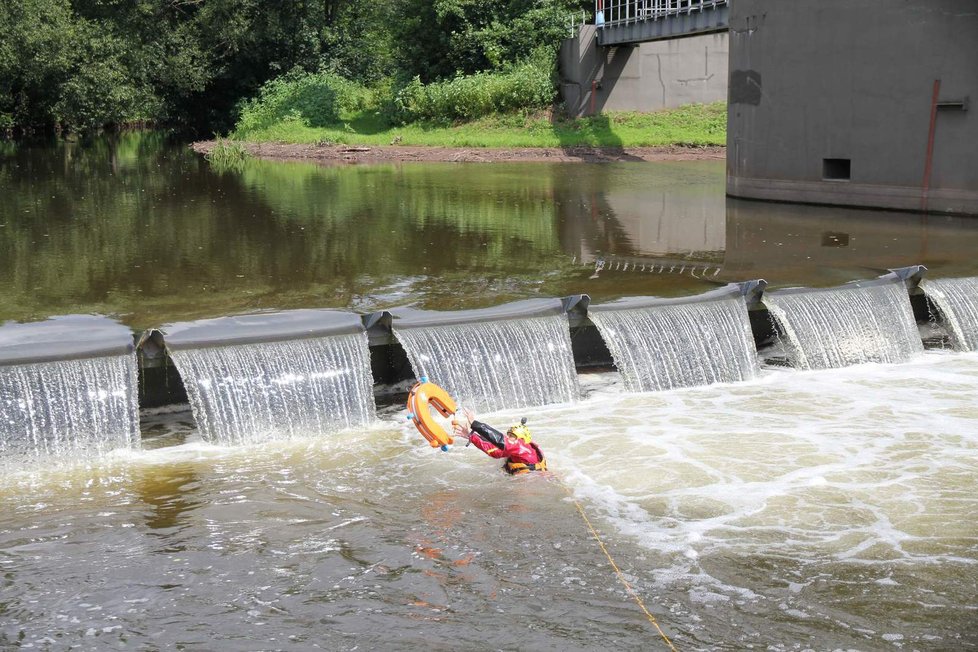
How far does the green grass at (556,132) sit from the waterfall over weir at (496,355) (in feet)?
74.8

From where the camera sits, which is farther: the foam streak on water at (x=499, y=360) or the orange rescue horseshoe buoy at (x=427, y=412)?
the foam streak on water at (x=499, y=360)

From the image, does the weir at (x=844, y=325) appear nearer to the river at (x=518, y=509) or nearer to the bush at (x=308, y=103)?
the river at (x=518, y=509)

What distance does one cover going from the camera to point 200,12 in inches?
1763

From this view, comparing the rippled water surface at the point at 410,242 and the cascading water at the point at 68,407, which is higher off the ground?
the rippled water surface at the point at 410,242

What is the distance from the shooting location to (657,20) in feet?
104

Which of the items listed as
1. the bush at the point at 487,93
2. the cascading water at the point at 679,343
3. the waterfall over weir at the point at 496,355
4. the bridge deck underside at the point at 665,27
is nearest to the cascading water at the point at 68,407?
the waterfall over weir at the point at 496,355

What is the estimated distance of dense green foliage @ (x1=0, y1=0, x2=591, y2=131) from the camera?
38.2 metres

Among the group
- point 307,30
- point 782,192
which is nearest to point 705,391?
point 782,192

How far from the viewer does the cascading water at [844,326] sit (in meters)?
11.9

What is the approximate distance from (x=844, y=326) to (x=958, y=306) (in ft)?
5.46

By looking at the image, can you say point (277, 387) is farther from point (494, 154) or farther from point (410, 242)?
point (494, 154)

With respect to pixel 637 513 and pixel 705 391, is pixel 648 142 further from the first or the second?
pixel 637 513

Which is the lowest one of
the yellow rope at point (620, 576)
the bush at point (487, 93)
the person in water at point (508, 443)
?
the yellow rope at point (620, 576)

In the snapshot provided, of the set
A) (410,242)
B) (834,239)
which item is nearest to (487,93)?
(410,242)
